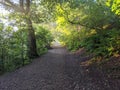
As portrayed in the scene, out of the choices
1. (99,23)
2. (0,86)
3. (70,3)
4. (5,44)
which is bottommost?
(0,86)

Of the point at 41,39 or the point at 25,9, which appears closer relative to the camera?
the point at 25,9

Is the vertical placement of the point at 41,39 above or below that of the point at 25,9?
below

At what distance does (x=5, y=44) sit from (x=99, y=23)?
598 cm

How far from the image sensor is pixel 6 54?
10.7 meters

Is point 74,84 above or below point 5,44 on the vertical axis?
below

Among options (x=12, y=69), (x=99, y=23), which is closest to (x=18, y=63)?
(x=12, y=69)

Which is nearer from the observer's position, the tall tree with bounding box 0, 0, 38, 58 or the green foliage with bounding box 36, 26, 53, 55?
the tall tree with bounding box 0, 0, 38, 58

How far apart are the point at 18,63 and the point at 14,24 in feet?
9.62

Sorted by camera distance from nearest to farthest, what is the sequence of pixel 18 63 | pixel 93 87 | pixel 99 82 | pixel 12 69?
pixel 93 87 < pixel 99 82 < pixel 12 69 < pixel 18 63

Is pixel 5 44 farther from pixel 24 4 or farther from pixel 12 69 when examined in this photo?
pixel 24 4

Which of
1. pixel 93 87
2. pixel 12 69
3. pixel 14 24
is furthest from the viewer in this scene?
pixel 14 24

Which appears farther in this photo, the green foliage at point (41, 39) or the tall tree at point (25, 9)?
the green foliage at point (41, 39)

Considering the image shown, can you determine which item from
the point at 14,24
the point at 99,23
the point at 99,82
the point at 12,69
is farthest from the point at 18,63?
Result: the point at 99,82

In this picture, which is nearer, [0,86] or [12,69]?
[0,86]
